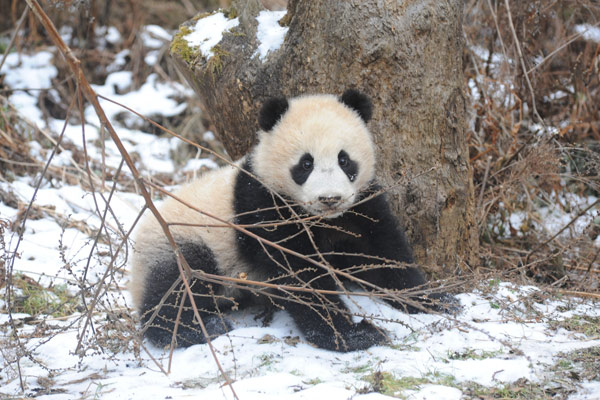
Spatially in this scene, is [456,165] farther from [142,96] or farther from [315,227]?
[142,96]

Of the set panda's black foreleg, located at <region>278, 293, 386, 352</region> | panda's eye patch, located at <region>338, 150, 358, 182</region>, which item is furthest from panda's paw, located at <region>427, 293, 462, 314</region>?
panda's eye patch, located at <region>338, 150, 358, 182</region>

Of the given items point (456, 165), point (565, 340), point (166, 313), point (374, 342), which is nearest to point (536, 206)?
point (456, 165)

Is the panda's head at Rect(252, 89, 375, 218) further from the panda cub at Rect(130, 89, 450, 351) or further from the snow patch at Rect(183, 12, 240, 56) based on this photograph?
the snow patch at Rect(183, 12, 240, 56)

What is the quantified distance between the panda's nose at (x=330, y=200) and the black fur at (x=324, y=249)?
303mm

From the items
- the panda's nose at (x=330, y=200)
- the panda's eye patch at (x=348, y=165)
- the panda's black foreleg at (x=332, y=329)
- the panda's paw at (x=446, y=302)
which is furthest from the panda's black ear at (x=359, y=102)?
the panda's paw at (x=446, y=302)

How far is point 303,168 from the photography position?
11.8 ft

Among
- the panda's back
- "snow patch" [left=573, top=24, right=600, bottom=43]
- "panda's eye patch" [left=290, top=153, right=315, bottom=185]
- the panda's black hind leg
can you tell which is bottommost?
the panda's black hind leg

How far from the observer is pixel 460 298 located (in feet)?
13.1

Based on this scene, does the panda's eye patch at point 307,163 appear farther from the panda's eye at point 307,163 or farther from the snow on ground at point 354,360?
the snow on ground at point 354,360

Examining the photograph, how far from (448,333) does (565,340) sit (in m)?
0.64

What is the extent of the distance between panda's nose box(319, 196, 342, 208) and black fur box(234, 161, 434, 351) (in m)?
0.30

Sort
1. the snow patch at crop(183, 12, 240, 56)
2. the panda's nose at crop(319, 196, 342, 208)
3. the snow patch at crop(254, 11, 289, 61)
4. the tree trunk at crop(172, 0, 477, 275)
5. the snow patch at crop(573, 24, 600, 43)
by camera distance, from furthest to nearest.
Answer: the snow patch at crop(573, 24, 600, 43), the snow patch at crop(183, 12, 240, 56), the snow patch at crop(254, 11, 289, 61), the tree trunk at crop(172, 0, 477, 275), the panda's nose at crop(319, 196, 342, 208)

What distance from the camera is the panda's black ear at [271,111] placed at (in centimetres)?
367

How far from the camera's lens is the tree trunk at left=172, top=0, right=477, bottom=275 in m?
3.97
